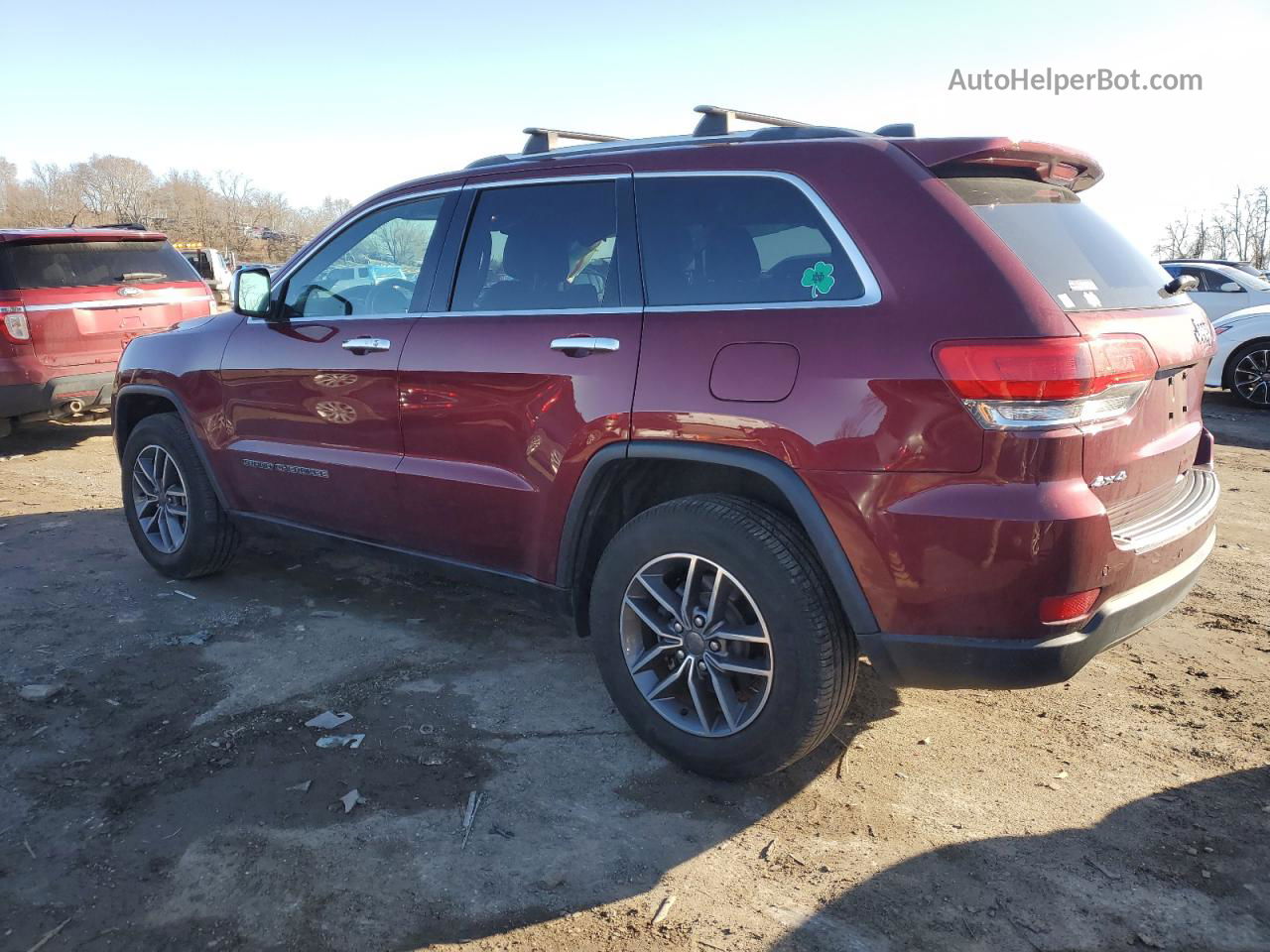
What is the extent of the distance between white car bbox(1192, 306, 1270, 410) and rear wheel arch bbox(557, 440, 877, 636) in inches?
375

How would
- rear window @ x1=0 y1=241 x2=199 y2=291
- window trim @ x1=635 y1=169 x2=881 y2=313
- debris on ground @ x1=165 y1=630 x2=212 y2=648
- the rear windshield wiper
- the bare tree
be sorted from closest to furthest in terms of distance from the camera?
window trim @ x1=635 y1=169 x2=881 y2=313 < the rear windshield wiper < debris on ground @ x1=165 y1=630 x2=212 y2=648 < rear window @ x1=0 y1=241 x2=199 y2=291 < the bare tree

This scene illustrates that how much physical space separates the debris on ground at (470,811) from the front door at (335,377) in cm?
136

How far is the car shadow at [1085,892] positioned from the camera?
236 centimetres

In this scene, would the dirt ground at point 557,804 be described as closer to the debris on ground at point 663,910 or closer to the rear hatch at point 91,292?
the debris on ground at point 663,910

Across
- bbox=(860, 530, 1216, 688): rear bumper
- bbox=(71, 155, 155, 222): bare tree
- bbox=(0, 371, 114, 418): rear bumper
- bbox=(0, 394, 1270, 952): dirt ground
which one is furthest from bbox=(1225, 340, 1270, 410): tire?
bbox=(71, 155, 155, 222): bare tree

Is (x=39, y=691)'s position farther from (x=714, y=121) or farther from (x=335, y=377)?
(x=714, y=121)

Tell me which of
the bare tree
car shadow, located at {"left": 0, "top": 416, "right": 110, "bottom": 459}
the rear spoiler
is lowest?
car shadow, located at {"left": 0, "top": 416, "right": 110, "bottom": 459}

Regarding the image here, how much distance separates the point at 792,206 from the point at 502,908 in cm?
211

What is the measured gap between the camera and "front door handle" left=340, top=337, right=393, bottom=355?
12.7 feet

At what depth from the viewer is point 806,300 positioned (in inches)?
111

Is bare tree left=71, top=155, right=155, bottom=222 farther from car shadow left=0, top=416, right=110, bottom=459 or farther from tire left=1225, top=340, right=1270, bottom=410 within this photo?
tire left=1225, top=340, right=1270, bottom=410

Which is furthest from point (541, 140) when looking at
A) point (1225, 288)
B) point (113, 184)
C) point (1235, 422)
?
point (113, 184)

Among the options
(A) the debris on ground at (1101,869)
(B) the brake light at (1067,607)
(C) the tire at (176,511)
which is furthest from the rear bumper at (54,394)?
(A) the debris on ground at (1101,869)

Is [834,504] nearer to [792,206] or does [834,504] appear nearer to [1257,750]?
[792,206]
